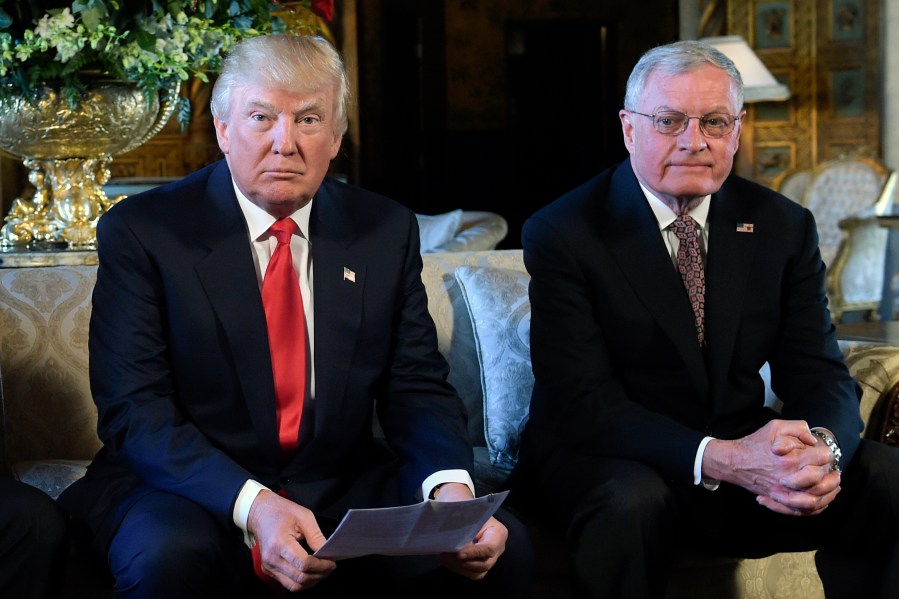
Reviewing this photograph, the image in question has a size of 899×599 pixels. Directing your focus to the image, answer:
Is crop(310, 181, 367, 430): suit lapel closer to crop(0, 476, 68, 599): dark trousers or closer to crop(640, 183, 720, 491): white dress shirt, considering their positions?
crop(0, 476, 68, 599): dark trousers

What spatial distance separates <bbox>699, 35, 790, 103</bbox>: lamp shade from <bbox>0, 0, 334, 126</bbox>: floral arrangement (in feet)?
15.8

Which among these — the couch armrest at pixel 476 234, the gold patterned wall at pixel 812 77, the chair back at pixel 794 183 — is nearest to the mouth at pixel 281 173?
the couch armrest at pixel 476 234

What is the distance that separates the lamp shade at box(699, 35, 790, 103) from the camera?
23.0ft

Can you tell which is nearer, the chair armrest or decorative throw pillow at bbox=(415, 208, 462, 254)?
the chair armrest

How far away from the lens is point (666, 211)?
2383 millimetres

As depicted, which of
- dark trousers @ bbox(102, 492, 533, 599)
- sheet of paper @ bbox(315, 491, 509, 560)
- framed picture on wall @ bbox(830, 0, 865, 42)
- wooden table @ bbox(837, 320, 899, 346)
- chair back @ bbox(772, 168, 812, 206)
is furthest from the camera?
framed picture on wall @ bbox(830, 0, 865, 42)

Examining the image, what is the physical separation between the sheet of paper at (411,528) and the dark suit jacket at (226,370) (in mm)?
245

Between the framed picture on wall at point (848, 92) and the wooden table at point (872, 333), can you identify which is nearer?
the wooden table at point (872, 333)

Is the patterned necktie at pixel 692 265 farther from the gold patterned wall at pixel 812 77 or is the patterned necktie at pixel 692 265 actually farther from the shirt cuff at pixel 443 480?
the gold patterned wall at pixel 812 77

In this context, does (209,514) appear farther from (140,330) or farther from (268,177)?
(268,177)

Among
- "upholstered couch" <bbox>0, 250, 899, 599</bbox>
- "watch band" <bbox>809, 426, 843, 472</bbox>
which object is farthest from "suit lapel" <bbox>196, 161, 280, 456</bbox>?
"watch band" <bbox>809, 426, 843, 472</bbox>

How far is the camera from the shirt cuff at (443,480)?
1.96 meters

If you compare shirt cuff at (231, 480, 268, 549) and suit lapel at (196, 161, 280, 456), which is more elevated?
suit lapel at (196, 161, 280, 456)

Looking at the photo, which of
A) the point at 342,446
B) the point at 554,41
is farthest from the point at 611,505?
the point at 554,41
